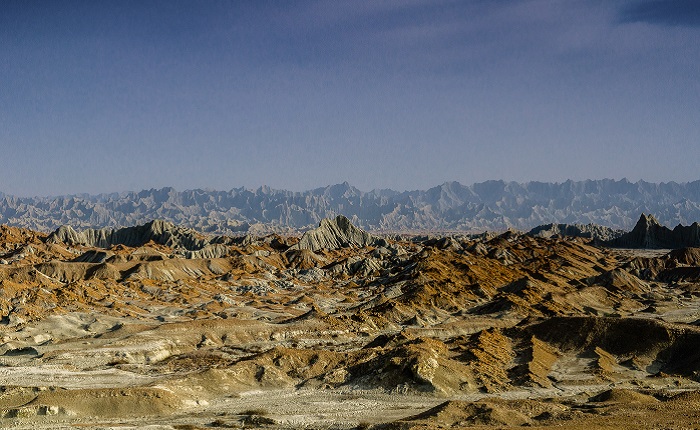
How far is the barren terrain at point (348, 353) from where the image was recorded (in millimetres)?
57750

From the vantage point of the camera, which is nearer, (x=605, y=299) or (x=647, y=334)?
(x=647, y=334)

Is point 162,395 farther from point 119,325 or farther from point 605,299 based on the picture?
point 605,299

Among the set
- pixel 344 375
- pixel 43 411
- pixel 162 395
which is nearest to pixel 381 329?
pixel 344 375

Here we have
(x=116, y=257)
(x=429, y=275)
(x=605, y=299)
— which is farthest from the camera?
(x=116, y=257)

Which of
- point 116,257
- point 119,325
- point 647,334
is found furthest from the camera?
point 116,257

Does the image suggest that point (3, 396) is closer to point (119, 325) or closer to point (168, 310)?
point (119, 325)

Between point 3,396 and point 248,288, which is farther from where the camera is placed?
point 248,288

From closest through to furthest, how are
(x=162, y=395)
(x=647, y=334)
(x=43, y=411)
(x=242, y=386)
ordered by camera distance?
(x=43, y=411) < (x=162, y=395) < (x=242, y=386) < (x=647, y=334)

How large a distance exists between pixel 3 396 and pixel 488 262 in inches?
6041

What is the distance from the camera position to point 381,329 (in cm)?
11400

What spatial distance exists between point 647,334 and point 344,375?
45642 mm

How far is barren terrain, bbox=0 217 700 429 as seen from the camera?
2274 inches

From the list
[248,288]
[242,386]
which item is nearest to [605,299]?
[248,288]

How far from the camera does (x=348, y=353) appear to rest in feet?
270
